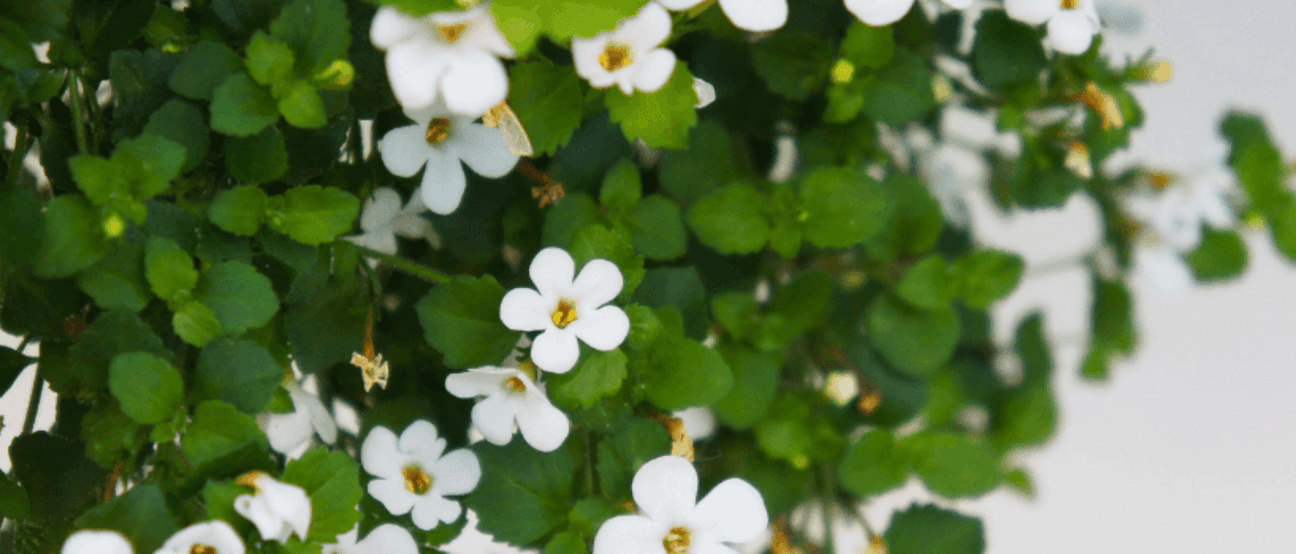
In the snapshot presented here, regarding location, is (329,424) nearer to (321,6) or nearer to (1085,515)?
(321,6)

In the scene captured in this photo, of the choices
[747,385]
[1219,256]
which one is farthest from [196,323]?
[1219,256]

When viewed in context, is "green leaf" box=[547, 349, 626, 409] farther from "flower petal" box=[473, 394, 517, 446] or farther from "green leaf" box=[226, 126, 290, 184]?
"green leaf" box=[226, 126, 290, 184]

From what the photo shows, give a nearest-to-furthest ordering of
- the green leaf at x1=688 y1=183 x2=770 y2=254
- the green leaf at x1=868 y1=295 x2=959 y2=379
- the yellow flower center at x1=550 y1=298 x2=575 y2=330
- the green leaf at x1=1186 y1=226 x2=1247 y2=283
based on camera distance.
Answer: the yellow flower center at x1=550 y1=298 x2=575 y2=330 < the green leaf at x1=688 y1=183 x2=770 y2=254 < the green leaf at x1=868 y1=295 x2=959 y2=379 < the green leaf at x1=1186 y1=226 x2=1247 y2=283

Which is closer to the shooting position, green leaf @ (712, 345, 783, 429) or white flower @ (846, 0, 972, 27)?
white flower @ (846, 0, 972, 27)

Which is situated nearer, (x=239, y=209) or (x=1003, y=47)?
(x=239, y=209)

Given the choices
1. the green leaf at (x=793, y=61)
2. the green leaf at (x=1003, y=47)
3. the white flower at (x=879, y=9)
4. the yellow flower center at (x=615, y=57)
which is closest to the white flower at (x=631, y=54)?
the yellow flower center at (x=615, y=57)

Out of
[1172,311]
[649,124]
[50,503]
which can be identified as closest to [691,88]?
[649,124]

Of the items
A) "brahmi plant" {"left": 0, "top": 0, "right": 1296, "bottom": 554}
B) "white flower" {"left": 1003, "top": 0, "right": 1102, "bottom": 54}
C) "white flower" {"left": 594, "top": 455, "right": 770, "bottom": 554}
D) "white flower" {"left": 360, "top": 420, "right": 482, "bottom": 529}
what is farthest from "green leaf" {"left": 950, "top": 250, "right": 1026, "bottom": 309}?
"white flower" {"left": 360, "top": 420, "right": 482, "bottom": 529}

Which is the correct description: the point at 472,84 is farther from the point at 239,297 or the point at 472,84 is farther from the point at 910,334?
the point at 910,334
